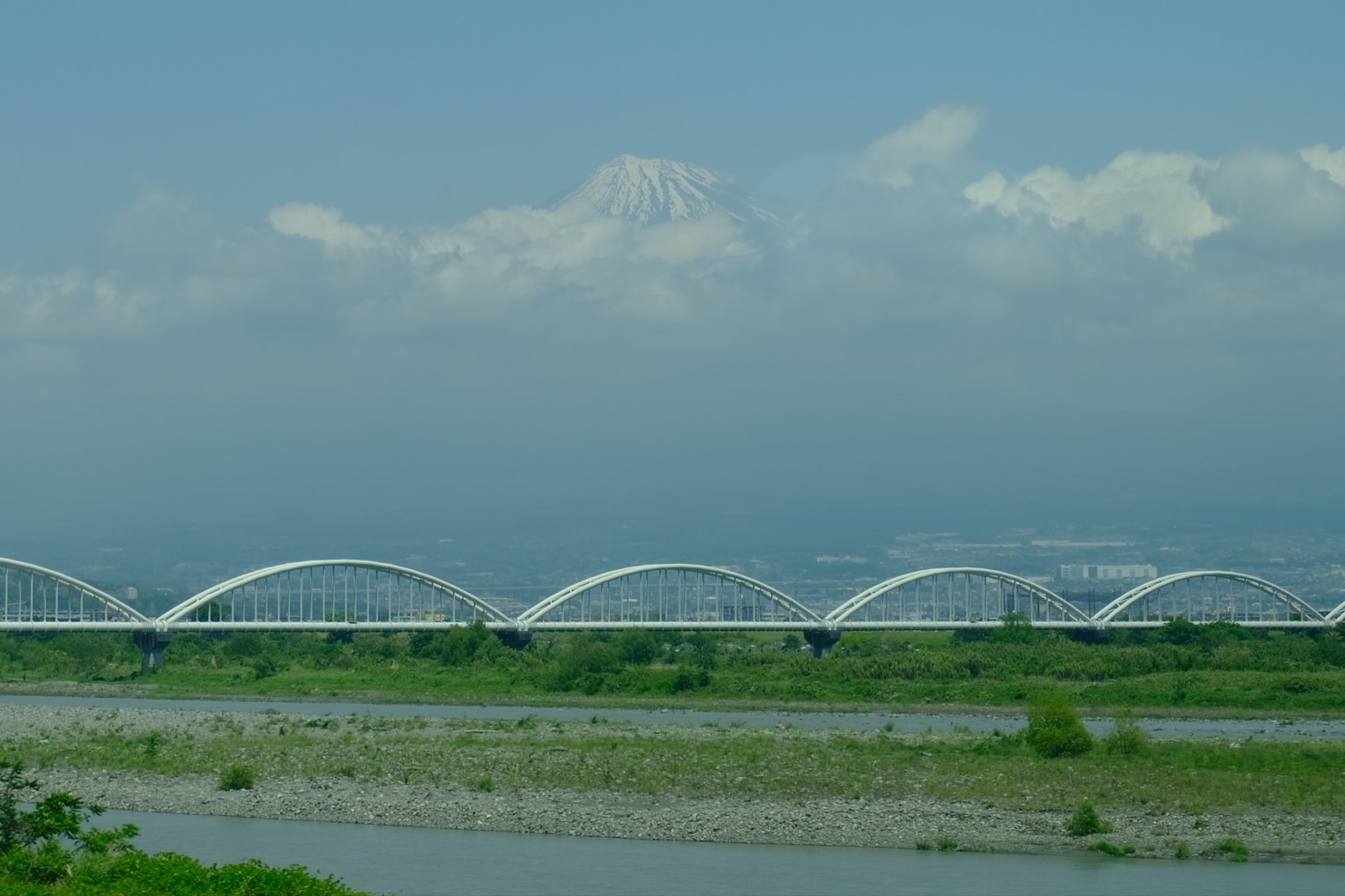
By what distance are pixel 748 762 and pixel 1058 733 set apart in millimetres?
7110

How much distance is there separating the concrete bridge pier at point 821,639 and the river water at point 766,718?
3658 cm

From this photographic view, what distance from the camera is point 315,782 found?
3978 cm

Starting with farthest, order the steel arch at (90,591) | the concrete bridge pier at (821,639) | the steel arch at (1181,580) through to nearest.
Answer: the steel arch at (1181,580) < the concrete bridge pier at (821,639) < the steel arch at (90,591)

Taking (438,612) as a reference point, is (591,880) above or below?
below

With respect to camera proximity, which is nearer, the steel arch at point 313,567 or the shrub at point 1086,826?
the shrub at point 1086,826

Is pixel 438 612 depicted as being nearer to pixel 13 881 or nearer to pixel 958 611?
pixel 13 881

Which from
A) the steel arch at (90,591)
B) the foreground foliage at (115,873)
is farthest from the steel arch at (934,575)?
the foreground foliage at (115,873)

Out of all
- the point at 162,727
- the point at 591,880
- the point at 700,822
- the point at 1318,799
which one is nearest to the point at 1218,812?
the point at 1318,799

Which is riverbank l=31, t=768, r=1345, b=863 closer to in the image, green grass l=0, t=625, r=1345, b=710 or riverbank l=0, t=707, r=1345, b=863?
riverbank l=0, t=707, r=1345, b=863

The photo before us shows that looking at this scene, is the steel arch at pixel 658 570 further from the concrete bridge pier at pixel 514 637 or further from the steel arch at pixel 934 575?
the steel arch at pixel 934 575

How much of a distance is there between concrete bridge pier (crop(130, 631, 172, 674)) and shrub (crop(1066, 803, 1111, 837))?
60793 mm

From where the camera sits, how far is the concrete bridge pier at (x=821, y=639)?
328 feet

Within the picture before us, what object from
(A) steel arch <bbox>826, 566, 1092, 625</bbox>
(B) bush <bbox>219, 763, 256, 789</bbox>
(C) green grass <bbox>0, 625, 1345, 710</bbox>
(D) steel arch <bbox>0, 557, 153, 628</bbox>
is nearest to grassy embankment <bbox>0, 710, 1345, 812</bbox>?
(B) bush <bbox>219, 763, 256, 789</bbox>

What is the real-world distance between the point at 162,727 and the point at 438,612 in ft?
180
